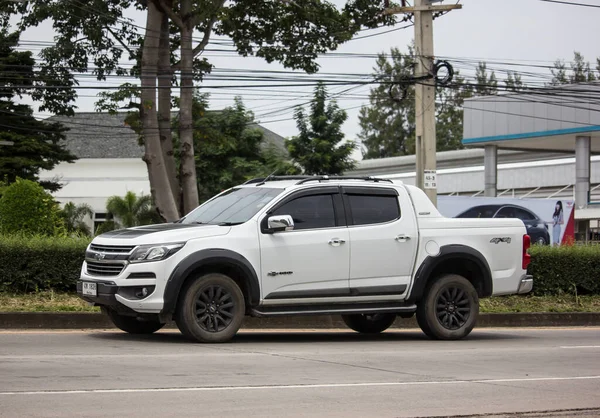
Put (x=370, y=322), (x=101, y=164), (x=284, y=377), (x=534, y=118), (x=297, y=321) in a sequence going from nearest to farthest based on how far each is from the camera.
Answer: (x=284, y=377) < (x=370, y=322) < (x=297, y=321) < (x=534, y=118) < (x=101, y=164)

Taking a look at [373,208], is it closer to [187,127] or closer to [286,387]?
[286,387]

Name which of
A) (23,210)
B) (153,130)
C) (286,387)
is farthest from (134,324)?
(153,130)

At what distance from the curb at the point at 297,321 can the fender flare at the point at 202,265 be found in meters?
3.19

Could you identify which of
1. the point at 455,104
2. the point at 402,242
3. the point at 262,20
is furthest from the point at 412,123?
the point at 402,242

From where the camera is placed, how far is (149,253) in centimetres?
1132

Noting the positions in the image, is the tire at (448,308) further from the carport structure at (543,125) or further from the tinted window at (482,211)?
the carport structure at (543,125)

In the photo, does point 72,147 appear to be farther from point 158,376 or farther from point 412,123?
point 158,376

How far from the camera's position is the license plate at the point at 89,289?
38.1ft

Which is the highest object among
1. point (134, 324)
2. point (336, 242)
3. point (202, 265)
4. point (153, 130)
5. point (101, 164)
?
point (101, 164)

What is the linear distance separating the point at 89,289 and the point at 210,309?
147cm

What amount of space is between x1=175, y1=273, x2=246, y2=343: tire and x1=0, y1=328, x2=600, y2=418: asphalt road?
0.81 ft

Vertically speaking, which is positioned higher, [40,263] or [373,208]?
[373,208]

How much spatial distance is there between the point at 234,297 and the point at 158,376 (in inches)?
115

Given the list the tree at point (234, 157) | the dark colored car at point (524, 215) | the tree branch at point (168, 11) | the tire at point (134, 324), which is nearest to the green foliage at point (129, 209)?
the tree at point (234, 157)
